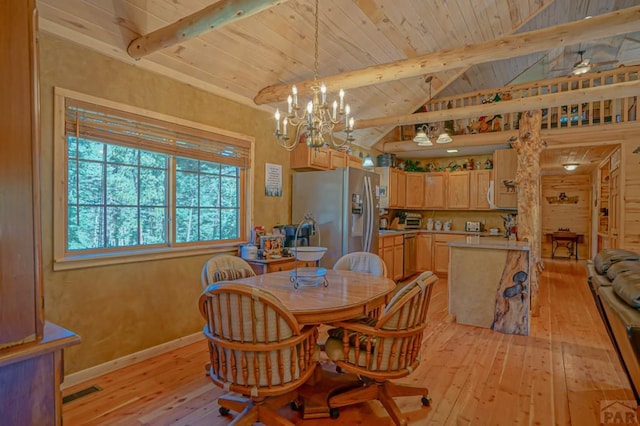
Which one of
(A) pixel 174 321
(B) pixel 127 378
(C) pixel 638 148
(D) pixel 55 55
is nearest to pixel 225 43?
(D) pixel 55 55

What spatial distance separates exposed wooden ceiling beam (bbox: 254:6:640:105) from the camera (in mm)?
2347

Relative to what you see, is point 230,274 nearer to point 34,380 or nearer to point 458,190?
point 34,380

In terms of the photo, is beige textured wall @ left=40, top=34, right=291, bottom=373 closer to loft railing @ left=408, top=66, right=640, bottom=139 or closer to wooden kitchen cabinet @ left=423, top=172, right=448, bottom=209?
loft railing @ left=408, top=66, right=640, bottom=139

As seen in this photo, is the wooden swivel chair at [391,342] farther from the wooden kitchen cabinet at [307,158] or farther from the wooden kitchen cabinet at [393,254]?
the wooden kitchen cabinet at [393,254]

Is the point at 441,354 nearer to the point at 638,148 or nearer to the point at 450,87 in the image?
the point at 638,148

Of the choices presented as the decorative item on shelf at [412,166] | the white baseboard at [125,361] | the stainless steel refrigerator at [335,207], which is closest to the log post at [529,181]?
the stainless steel refrigerator at [335,207]

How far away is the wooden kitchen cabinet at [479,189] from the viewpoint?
256 inches

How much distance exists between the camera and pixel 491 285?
372 cm

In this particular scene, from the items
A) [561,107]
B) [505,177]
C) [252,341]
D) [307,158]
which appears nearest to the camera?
[252,341]

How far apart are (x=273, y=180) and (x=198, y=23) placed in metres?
2.07

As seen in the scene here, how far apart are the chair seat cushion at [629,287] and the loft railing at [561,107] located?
4.33 metres

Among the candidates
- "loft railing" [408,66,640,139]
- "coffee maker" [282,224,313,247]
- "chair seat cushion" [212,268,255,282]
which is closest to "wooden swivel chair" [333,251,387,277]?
"chair seat cushion" [212,268,255,282]

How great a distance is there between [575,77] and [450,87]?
2.11 meters

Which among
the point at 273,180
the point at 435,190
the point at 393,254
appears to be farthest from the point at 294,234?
the point at 435,190
